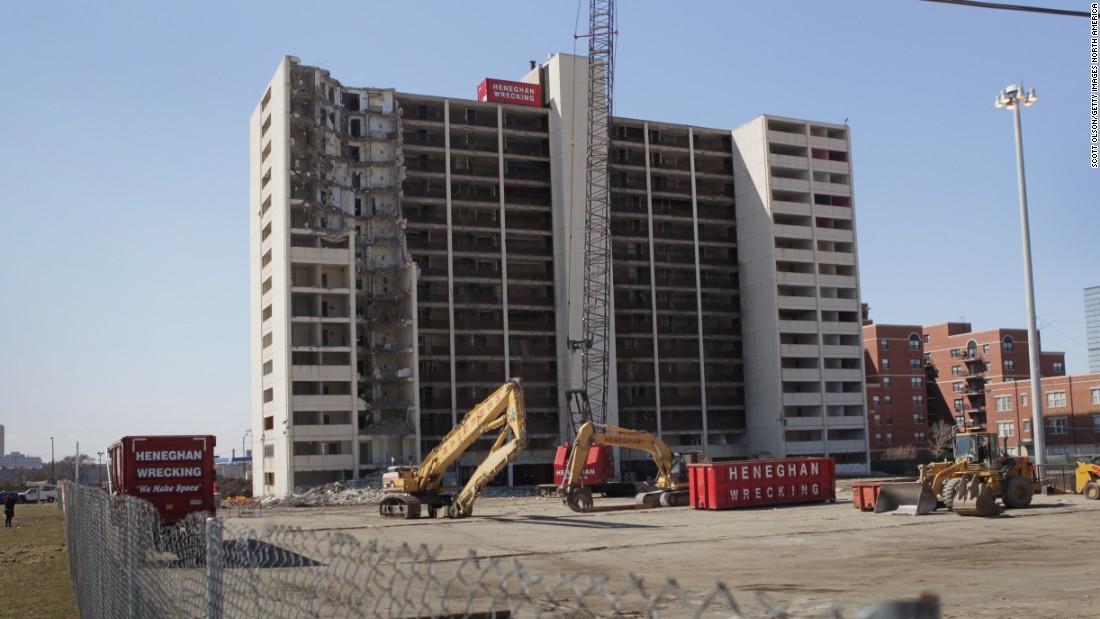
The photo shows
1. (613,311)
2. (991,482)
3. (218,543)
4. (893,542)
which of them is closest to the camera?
(218,543)

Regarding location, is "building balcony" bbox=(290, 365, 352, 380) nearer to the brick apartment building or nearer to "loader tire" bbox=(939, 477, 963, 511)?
"loader tire" bbox=(939, 477, 963, 511)

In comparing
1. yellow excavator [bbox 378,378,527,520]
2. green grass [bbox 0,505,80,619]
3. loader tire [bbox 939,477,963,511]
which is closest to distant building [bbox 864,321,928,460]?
yellow excavator [bbox 378,378,527,520]

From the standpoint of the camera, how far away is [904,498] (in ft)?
155

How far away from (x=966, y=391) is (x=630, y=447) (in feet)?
371

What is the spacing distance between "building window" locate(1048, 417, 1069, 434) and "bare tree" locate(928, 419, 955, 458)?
13613 mm

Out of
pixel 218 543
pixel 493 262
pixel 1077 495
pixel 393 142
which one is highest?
pixel 393 142

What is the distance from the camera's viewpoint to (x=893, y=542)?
3347 cm

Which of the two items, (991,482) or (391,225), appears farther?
(391,225)

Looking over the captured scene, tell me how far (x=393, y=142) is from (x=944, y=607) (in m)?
97.3

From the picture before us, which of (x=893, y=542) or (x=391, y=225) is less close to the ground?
(x=391, y=225)

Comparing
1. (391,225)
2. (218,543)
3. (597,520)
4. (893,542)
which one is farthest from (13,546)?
(391,225)

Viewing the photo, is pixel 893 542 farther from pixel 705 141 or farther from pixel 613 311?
pixel 705 141

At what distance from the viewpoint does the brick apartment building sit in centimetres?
14688

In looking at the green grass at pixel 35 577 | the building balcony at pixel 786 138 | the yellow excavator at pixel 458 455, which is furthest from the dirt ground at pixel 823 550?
the building balcony at pixel 786 138
